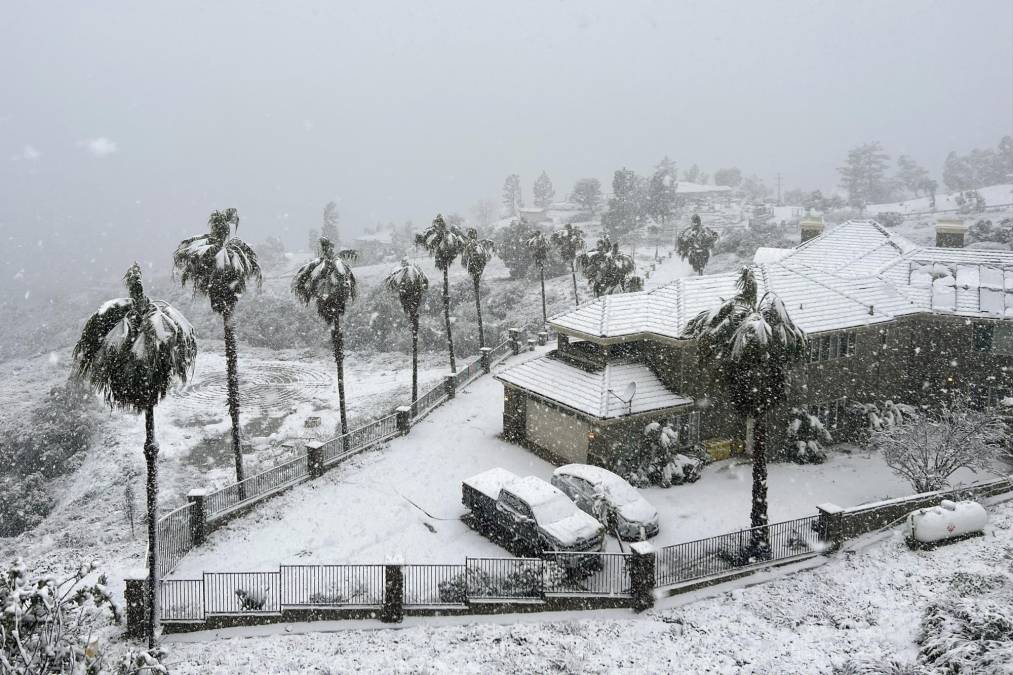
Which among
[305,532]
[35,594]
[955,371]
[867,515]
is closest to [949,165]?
[955,371]

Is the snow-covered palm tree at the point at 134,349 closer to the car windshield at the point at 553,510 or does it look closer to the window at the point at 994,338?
the car windshield at the point at 553,510

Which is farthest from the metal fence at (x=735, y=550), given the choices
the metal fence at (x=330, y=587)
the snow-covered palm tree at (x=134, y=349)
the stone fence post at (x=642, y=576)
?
the snow-covered palm tree at (x=134, y=349)

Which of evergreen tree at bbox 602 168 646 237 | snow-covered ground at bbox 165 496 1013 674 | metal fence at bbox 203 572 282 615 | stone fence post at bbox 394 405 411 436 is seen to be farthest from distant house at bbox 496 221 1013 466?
evergreen tree at bbox 602 168 646 237

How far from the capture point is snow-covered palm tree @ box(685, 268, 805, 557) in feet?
54.2

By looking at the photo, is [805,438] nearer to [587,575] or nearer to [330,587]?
[587,575]

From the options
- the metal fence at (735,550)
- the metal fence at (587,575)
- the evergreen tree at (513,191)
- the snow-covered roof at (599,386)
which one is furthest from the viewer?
the evergreen tree at (513,191)

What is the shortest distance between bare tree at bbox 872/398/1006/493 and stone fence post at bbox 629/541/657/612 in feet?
38.7

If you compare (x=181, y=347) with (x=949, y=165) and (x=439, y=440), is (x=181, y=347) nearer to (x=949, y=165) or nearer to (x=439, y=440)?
(x=439, y=440)

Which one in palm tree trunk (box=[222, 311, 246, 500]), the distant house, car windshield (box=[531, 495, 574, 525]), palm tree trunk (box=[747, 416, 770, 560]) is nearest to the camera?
palm tree trunk (box=[747, 416, 770, 560])

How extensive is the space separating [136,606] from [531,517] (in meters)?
10.2

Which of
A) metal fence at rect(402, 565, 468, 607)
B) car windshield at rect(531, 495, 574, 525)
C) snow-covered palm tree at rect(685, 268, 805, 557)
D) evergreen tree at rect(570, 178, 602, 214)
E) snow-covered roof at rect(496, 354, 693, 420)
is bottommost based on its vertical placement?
metal fence at rect(402, 565, 468, 607)

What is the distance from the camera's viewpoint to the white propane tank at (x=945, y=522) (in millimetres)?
18828

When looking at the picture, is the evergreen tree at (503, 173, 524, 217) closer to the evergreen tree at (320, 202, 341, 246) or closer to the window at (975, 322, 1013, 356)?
the evergreen tree at (320, 202, 341, 246)

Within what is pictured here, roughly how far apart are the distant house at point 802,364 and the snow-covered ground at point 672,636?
8228 millimetres
